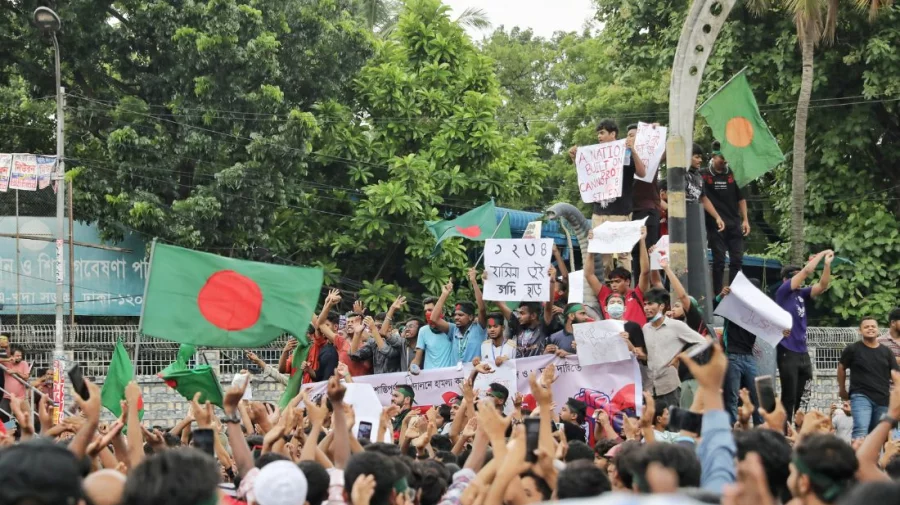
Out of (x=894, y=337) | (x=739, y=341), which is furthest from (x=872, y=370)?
(x=739, y=341)

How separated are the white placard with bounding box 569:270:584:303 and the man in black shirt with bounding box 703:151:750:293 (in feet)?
6.28

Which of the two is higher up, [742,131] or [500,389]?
[742,131]

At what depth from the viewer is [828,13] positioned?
2244 cm

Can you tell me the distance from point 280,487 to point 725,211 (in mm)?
9228

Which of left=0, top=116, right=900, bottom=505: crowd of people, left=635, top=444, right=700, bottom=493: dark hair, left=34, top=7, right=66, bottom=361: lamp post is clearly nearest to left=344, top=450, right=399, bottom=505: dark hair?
left=0, top=116, right=900, bottom=505: crowd of people

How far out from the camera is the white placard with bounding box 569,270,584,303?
1174cm

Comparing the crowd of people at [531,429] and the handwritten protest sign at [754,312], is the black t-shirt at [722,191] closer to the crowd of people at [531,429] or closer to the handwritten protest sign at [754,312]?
the crowd of people at [531,429]

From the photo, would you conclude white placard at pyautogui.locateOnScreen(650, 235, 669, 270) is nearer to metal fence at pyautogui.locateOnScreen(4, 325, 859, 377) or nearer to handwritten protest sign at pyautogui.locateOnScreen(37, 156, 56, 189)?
metal fence at pyautogui.locateOnScreen(4, 325, 859, 377)

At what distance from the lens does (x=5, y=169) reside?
24844 millimetres

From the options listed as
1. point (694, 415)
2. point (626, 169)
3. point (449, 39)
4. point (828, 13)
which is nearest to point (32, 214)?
point (449, 39)

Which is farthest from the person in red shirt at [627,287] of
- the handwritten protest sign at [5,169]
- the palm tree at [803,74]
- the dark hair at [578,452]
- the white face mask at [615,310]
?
the handwritten protest sign at [5,169]

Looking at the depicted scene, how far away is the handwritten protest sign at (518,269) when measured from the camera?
11.7 metres

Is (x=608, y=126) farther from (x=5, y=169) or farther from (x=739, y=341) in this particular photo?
(x=5, y=169)

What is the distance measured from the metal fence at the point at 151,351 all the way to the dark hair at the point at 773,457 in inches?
615
